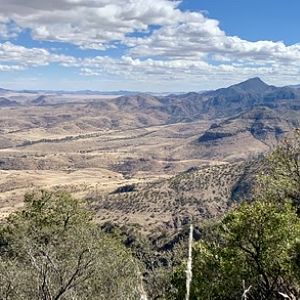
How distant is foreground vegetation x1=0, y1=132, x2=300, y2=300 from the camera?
2414 centimetres

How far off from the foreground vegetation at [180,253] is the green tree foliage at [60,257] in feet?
0.23

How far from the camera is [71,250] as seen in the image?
37438 millimetres

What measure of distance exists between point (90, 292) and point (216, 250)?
15273 millimetres

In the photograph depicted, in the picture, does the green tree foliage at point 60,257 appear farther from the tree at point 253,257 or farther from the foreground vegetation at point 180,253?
the tree at point 253,257

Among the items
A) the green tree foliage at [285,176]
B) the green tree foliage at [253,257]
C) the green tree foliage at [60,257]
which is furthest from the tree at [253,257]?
the green tree foliage at [60,257]

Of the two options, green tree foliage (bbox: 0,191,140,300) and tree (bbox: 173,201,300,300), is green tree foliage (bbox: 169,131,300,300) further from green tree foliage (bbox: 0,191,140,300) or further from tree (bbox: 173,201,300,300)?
green tree foliage (bbox: 0,191,140,300)

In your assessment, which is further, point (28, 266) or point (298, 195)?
point (28, 266)

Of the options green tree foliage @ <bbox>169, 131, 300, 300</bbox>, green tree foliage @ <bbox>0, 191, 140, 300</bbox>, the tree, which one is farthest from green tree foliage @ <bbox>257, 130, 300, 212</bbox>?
green tree foliage @ <bbox>0, 191, 140, 300</bbox>

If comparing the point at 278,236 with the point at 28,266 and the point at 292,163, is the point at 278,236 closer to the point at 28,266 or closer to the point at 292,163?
the point at 292,163

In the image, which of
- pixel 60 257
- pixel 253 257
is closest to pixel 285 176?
pixel 253 257

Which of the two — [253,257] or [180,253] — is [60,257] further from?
[253,257]

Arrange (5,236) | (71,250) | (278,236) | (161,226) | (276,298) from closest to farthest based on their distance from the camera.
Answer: (278,236) < (276,298) < (71,250) < (5,236) < (161,226)

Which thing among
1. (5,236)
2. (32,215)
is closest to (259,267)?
(32,215)

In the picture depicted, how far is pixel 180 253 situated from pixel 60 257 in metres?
15.2
